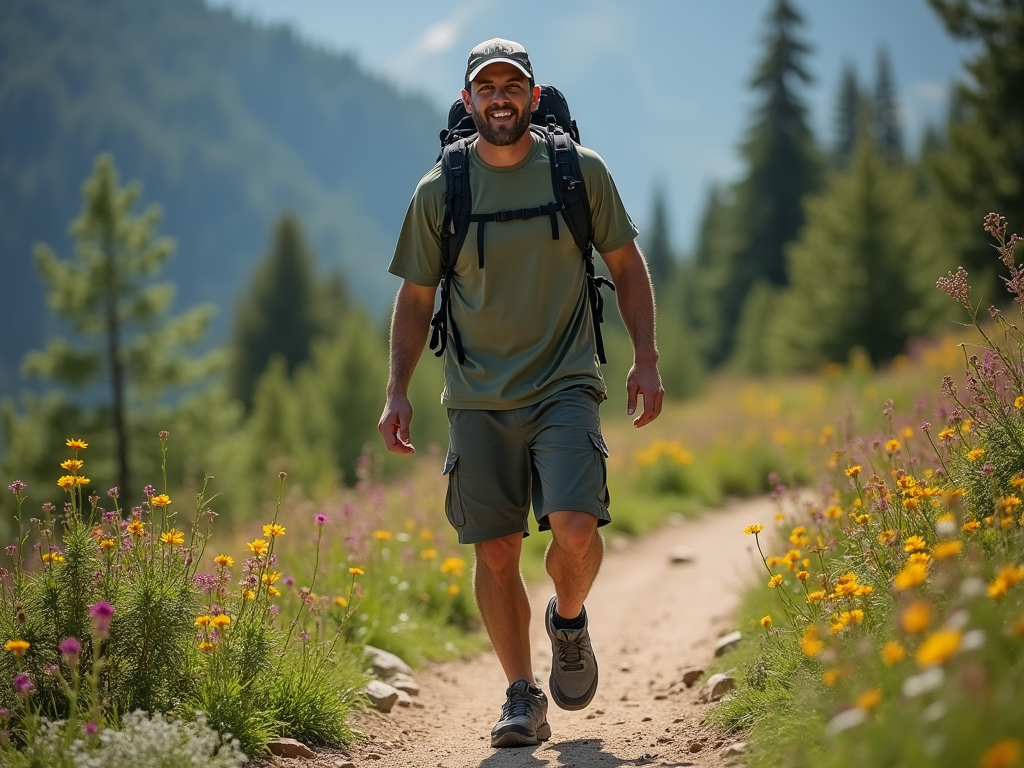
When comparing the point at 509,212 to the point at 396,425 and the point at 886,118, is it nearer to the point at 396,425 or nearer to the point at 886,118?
the point at 396,425

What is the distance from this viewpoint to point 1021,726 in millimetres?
2018

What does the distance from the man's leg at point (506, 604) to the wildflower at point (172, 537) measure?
128 centimetres

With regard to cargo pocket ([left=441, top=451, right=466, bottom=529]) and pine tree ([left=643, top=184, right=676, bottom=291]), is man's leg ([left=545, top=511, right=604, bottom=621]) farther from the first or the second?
pine tree ([left=643, top=184, right=676, bottom=291])

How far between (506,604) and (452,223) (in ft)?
5.48

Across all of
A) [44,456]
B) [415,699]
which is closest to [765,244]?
[44,456]

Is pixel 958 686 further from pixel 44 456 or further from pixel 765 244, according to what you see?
pixel 765 244

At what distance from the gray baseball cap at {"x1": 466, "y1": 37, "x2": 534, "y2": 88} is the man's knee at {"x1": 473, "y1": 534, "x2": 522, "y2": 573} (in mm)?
1987

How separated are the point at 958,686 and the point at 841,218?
97.4 ft

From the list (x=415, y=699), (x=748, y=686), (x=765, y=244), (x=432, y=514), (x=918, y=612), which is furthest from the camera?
(x=765, y=244)

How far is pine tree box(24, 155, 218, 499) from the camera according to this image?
27094 mm

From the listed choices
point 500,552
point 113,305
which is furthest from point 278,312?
point 500,552

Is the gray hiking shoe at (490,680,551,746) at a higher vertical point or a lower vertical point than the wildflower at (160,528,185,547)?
lower

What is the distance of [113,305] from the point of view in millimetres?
27875

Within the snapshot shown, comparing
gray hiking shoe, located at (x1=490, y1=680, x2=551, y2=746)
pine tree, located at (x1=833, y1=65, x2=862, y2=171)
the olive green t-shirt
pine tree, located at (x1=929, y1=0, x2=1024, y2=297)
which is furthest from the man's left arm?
pine tree, located at (x1=833, y1=65, x2=862, y2=171)
